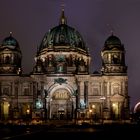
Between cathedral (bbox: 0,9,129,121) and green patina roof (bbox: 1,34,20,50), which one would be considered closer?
cathedral (bbox: 0,9,129,121)

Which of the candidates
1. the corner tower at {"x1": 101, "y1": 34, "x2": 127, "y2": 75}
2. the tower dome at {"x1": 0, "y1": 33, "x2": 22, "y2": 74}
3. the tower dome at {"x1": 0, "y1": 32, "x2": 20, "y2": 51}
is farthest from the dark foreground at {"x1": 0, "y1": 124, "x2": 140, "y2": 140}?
the tower dome at {"x1": 0, "y1": 32, "x2": 20, "y2": 51}

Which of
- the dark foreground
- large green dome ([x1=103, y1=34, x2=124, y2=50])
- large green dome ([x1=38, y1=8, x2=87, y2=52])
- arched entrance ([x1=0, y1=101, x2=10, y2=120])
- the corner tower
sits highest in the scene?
large green dome ([x1=38, y1=8, x2=87, y2=52])

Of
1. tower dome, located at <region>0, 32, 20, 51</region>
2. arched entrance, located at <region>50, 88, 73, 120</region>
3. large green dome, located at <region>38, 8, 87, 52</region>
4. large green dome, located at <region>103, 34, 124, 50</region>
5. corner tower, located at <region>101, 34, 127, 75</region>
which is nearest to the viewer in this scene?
arched entrance, located at <region>50, 88, 73, 120</region>

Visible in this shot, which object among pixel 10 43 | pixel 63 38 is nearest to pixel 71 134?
pixel 10 43

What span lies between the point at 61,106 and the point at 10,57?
16563 millimetres

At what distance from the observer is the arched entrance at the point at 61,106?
10181 centimetres

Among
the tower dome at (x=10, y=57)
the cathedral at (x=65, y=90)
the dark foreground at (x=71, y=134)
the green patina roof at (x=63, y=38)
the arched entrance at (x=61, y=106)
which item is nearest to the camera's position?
the dark foreground at (x=71, y=134)

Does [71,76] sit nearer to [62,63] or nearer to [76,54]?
[62,63]

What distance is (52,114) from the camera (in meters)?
102

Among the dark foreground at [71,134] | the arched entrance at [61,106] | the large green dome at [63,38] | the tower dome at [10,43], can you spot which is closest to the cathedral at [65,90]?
the arched entrance at [61,106]

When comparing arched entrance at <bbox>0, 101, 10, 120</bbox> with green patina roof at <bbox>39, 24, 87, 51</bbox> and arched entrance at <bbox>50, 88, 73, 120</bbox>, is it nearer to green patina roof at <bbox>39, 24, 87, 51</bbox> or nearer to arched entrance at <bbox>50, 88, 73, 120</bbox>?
arched entrance at <bbox>50, 88, 73, 120</bbox>

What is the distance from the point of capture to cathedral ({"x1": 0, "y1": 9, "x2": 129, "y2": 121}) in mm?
98562

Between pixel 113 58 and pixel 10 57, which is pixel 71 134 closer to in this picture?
pixel 113 58

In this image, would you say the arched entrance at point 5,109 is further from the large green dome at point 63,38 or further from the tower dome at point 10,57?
the large green dome at point 63,38
